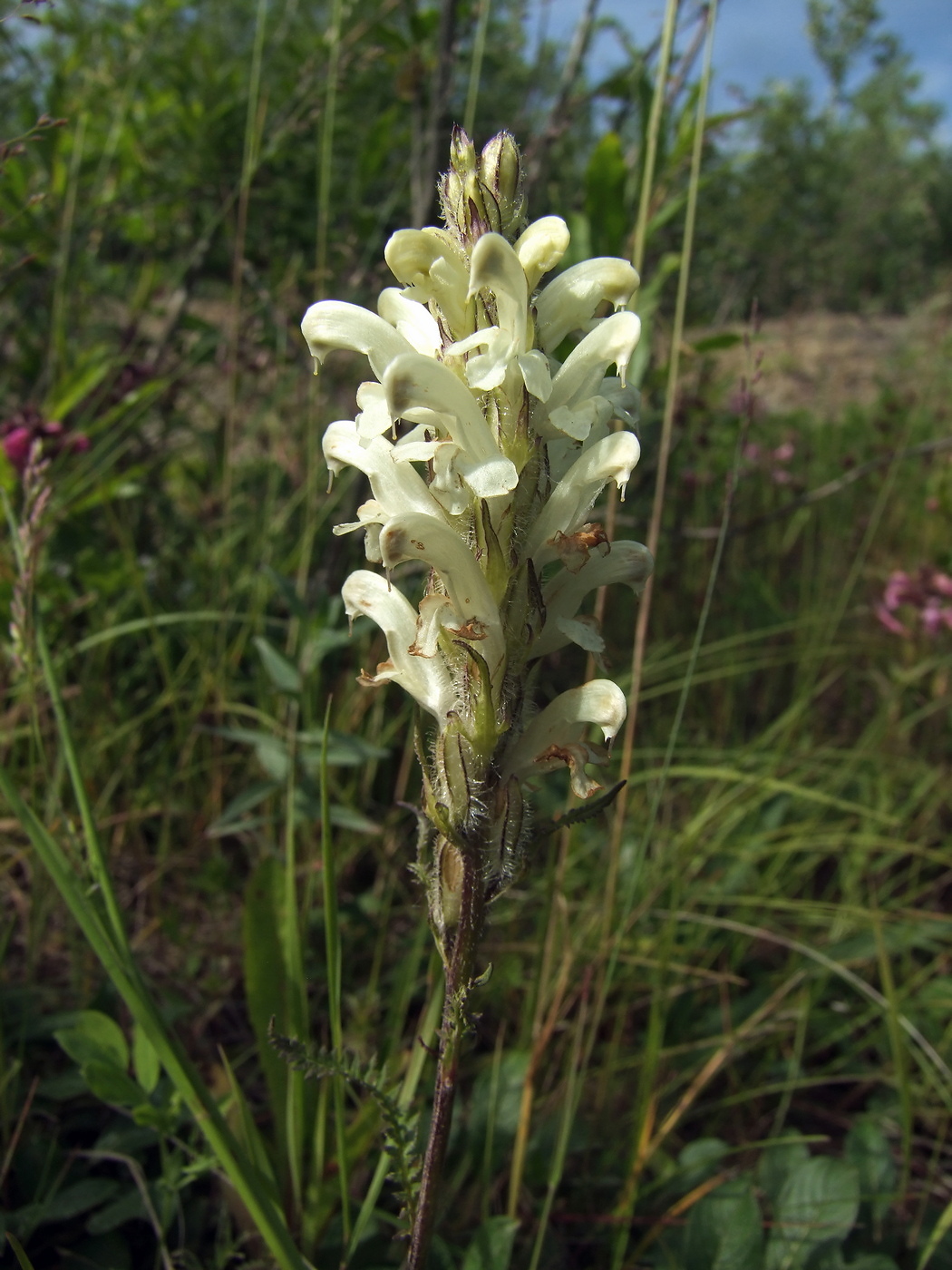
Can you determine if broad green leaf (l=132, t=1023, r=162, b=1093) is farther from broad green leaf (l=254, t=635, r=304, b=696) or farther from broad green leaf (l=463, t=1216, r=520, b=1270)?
broad green leaf (l=254, t=635, r=304, b=696)

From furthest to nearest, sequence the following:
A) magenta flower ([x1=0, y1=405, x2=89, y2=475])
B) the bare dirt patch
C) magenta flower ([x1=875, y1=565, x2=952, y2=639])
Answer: the bare dirt patch → magenta flower ([x1=875, y1=565, x2=952, y2=639]) → magenta flower ([x1=0, y1=405, x2=89, y2=475])

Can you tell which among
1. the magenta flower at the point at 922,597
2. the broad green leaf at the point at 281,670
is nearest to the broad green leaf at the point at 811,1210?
the broad green leaf at the point at 281,670

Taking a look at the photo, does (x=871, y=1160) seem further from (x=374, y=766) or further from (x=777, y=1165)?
(x=374, y=766)

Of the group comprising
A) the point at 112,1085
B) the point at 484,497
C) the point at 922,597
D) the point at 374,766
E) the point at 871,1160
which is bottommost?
the point at 871,1160

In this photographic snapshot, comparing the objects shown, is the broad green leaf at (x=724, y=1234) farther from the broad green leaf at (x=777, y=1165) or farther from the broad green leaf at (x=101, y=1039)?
the broad green leaf at (x=101, y=1039)

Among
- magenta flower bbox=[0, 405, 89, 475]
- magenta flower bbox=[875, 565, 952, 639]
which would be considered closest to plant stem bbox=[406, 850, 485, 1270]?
magenta flower bbox=[0, 405, 89, 475]

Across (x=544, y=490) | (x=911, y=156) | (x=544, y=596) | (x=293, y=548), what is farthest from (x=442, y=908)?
(x=911, y=156)

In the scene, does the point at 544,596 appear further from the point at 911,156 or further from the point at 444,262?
the point at 911,156

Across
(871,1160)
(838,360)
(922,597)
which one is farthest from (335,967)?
(838,360)
